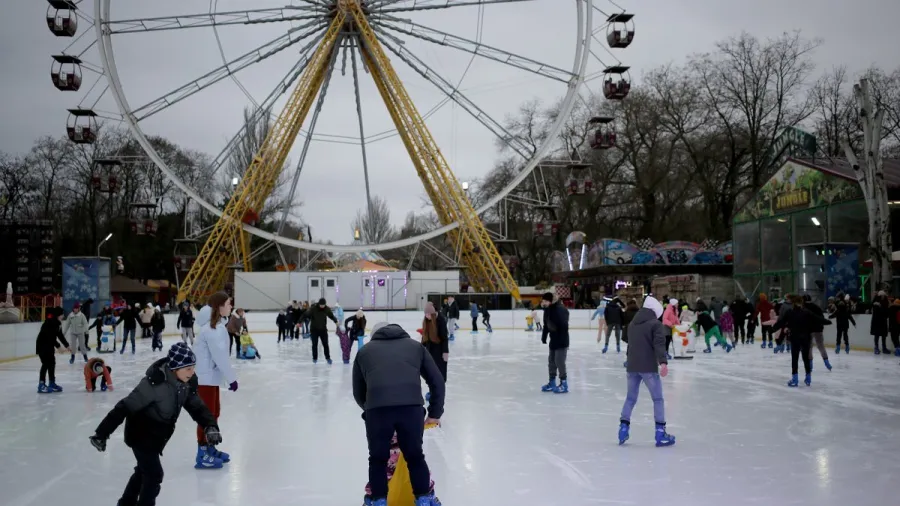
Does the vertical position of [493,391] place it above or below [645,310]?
below

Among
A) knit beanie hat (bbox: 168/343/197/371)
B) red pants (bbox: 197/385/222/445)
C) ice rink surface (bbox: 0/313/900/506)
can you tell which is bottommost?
ice rink surface (bbox: 0/313/900/506)

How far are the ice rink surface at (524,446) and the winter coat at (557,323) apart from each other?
795 mm

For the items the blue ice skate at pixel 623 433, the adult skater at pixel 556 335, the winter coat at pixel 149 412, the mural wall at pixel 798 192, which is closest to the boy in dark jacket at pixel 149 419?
the winter coat at pixel 149 412

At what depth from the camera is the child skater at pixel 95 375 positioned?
42.6 ft

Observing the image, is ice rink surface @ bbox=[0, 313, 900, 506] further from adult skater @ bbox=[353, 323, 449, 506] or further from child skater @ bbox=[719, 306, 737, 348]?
child skater @ bbox=[719, 306, 737, 348]

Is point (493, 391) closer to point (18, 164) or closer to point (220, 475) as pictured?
point (220, 475)

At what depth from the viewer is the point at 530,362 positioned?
17.9 m

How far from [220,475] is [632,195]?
45.2 meters

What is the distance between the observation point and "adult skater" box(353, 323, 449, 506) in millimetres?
4957

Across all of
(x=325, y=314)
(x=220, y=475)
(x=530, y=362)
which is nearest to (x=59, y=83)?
(x=325, y=314)

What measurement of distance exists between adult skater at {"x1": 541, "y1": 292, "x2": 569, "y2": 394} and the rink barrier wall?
463 inches

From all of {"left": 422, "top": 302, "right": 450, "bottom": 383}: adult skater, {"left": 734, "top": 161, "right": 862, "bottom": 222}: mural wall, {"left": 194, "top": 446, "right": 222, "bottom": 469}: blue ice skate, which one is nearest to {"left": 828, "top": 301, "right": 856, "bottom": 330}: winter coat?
{"left": 734, "top": 161, "right": 862, "bottom": 222}: mural wall

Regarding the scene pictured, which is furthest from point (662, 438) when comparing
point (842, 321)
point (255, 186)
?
point (255, 186)

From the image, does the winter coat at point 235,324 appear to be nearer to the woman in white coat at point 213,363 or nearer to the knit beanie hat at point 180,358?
the woman in white coat at point 213,363
